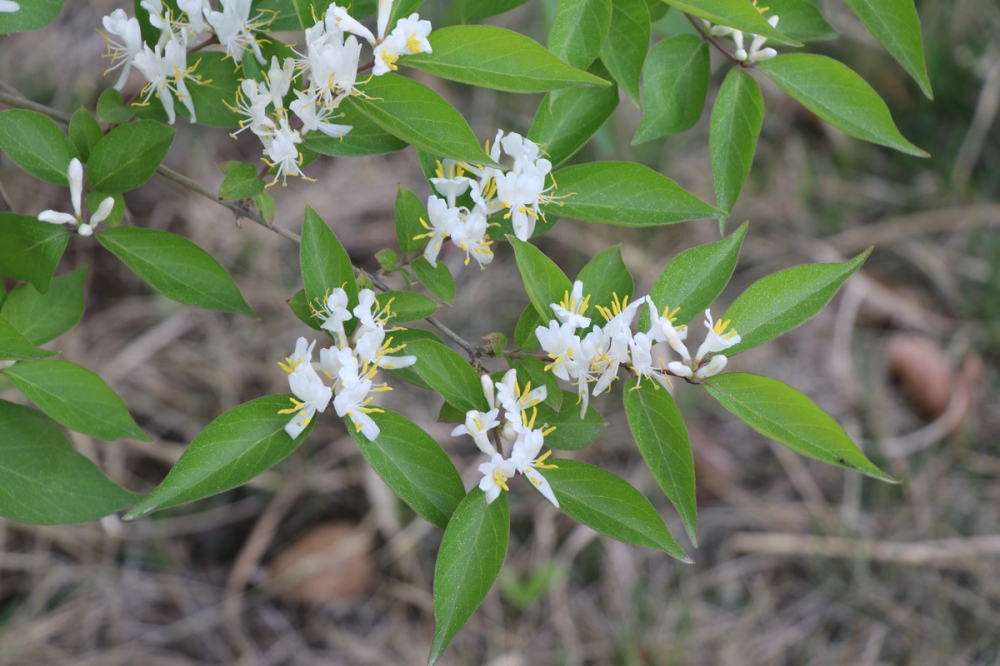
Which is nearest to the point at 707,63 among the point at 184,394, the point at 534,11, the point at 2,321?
the point at 2,321

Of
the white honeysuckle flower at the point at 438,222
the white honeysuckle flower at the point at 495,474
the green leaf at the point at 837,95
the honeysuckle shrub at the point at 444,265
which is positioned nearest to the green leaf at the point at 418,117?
the honeysuckle shrub at the point at 444,265

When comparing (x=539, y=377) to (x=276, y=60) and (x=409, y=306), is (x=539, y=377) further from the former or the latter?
(x=276, y=60)

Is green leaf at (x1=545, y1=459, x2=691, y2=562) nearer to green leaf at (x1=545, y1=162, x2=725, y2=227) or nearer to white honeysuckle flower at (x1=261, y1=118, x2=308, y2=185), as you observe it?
green leaf at (x1=545, y1=162, x2=725, y2=227)

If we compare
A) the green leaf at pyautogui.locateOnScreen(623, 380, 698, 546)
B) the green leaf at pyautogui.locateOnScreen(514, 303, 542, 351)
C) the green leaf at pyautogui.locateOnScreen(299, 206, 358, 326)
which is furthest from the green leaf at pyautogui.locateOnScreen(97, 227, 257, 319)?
the green leaf at pyautogui.locateOnScreen(623, 380, 698, 546)

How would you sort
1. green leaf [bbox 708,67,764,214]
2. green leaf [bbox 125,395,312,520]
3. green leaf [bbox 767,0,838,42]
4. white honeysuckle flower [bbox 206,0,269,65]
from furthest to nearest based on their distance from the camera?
green leaf [bbox 767,0,838,42] < green leaf [bbox 708,67,764,214] < white honeysuckle flower [bbox 206,0,269,65] < green leaf [bbox 125,395,312,520]

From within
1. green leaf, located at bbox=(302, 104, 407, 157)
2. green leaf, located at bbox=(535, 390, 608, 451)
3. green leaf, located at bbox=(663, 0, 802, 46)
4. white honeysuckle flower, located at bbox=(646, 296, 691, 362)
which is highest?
green leaf, located at bbox=(663, 0, 802, 46)
